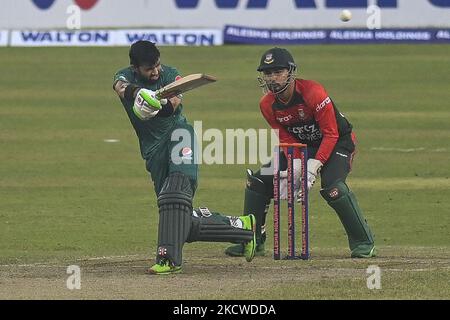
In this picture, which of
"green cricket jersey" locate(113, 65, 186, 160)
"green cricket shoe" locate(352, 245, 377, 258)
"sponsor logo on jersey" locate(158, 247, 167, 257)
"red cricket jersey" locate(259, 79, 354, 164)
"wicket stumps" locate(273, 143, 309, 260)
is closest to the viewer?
"sponsor logo on jersey" locate(158, 247, 167, 257)

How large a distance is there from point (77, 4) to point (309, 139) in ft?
76.6

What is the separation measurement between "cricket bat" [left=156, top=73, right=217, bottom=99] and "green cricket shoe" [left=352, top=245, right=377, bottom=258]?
2015 mm

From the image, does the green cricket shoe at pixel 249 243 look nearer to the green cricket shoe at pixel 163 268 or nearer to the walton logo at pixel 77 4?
the green cricket shoe at pixel 163 268

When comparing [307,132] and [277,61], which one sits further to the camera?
[307,132]

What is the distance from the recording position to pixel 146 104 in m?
9.11

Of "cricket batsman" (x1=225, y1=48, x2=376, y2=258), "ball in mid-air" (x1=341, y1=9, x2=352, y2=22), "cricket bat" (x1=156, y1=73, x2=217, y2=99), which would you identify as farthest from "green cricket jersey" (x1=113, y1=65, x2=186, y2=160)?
"ball in mid-air" (x1=341, y1=9, x2=352, y2=22)

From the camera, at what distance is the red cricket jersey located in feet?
33.2

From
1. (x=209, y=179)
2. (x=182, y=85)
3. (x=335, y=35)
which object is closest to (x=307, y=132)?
(x=182, y=85)

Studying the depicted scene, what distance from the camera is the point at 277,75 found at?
1005 centimetres

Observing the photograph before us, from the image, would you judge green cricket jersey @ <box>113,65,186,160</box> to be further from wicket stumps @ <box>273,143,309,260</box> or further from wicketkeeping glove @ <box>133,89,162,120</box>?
wicket stumps @ <box>273,143,309,260</box>

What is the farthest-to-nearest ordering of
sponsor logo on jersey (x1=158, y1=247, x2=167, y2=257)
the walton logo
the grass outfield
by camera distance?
the walton logo, sponsor logo on jersey (x1=158, y1=247, x2=167, y2=257), the grass outfield

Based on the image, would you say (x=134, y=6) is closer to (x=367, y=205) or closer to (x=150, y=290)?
(x=367, y=205)

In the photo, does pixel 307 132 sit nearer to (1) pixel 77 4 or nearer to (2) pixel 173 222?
(2) pixel 173 222

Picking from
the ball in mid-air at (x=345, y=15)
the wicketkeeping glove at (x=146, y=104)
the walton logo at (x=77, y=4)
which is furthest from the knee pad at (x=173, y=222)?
the walton logo at (x=77, y=4)
